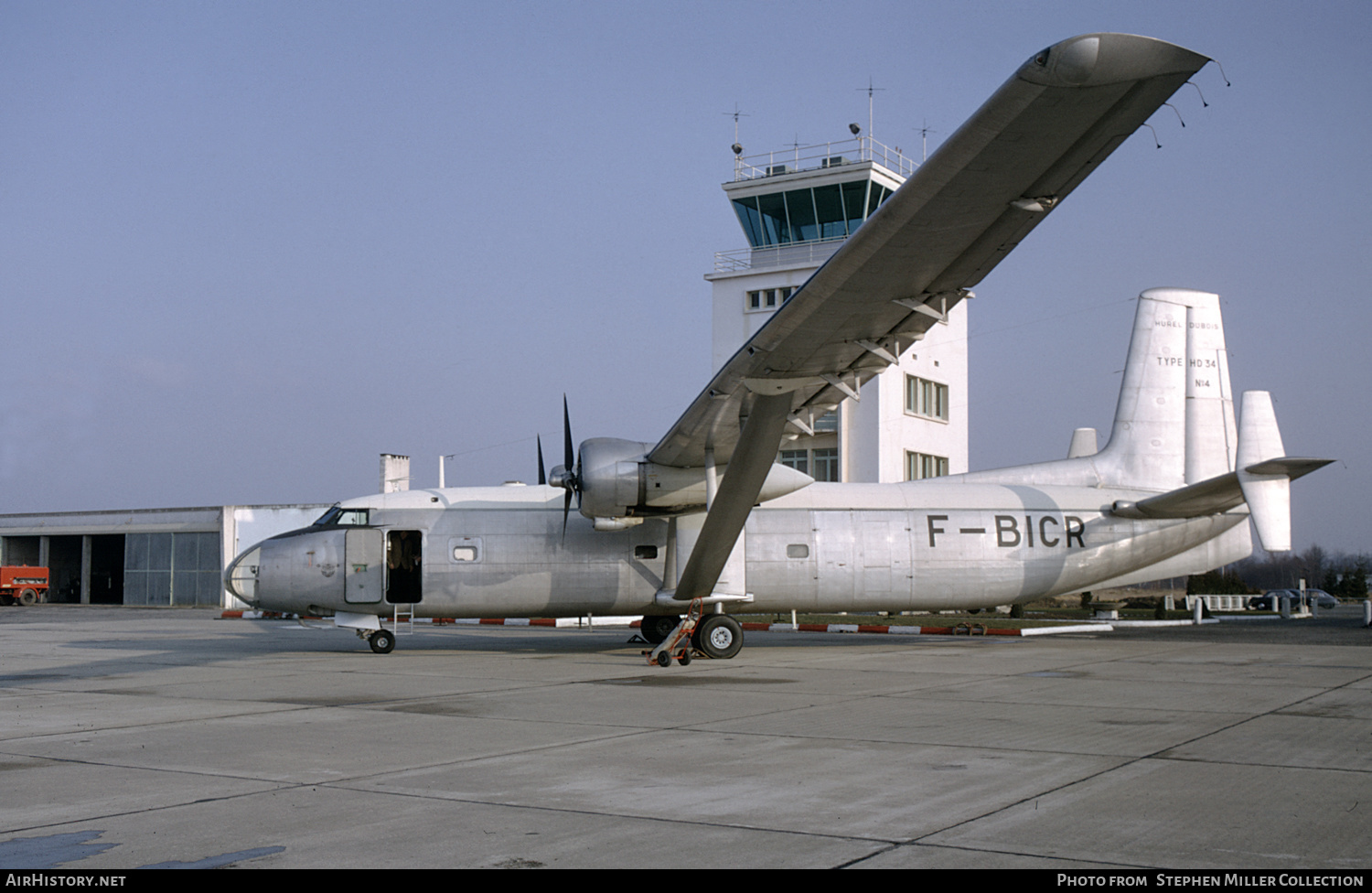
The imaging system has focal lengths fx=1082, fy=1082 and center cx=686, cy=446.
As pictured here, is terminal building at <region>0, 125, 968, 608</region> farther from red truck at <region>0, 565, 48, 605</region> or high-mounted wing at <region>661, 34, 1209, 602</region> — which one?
high-mounted wing at <region>661, 34, 1209, 602</region>

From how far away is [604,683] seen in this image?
14.5m

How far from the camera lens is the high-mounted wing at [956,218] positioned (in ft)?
27.7

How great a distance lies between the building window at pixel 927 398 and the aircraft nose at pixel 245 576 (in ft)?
95.5

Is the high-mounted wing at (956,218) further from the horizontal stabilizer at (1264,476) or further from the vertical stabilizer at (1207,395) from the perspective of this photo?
the vertical stabilizer at (1207,395)

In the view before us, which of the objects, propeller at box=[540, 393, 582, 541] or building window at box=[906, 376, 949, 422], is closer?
propeller at box=[540, 393, 582, 541]

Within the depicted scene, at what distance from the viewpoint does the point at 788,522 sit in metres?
20.1

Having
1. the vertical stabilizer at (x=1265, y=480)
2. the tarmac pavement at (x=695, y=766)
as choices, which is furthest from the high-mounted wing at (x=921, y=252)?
the vertical stabilizer at (x=1265, y=480)

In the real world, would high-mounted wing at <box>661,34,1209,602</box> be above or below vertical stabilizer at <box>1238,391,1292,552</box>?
above

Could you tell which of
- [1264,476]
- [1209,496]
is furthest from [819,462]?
[1264,476]

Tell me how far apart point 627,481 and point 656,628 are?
477 centimetres

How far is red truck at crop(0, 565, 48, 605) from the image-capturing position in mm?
54406

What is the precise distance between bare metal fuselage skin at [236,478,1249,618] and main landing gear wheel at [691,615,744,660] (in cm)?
55

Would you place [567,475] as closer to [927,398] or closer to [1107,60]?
[1107,60]

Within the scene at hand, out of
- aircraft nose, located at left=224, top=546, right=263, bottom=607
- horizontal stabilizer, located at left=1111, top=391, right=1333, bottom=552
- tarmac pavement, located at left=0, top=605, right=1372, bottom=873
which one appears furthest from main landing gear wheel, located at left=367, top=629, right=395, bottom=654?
horizontal stabilizer, located at left=1111, top=391, right=1333, bottom=552
